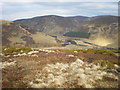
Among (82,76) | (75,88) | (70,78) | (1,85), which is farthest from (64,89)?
(1,85)

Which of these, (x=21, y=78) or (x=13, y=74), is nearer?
(x=21, y=78)

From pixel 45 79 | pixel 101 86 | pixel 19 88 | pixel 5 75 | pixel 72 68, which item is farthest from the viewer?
pixel 72 68

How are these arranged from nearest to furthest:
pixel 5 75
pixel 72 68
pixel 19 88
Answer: pixel 19 88
pixel 5 75
pixel 72 68

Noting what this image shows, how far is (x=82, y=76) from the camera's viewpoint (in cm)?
1295

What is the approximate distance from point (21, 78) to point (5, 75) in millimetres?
2054

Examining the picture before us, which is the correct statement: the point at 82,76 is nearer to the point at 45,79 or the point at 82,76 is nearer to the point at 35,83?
the point at 45,79

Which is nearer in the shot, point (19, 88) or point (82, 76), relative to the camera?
point (19, 88)

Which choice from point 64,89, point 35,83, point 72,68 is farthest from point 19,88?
point 72,68

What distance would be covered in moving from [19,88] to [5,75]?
375cm

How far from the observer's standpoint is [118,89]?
10.7m

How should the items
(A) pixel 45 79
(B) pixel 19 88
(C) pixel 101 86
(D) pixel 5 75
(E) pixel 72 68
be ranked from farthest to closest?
(E) pixel 72 68 < (D) pixel 5 75 < (A) pixel 45 79 < (C) pixel 101 86 < (B) pixel 19 88

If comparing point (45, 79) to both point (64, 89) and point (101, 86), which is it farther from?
point (101, 86)

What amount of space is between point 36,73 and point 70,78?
3.66 m

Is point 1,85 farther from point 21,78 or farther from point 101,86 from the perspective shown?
point 101,86
